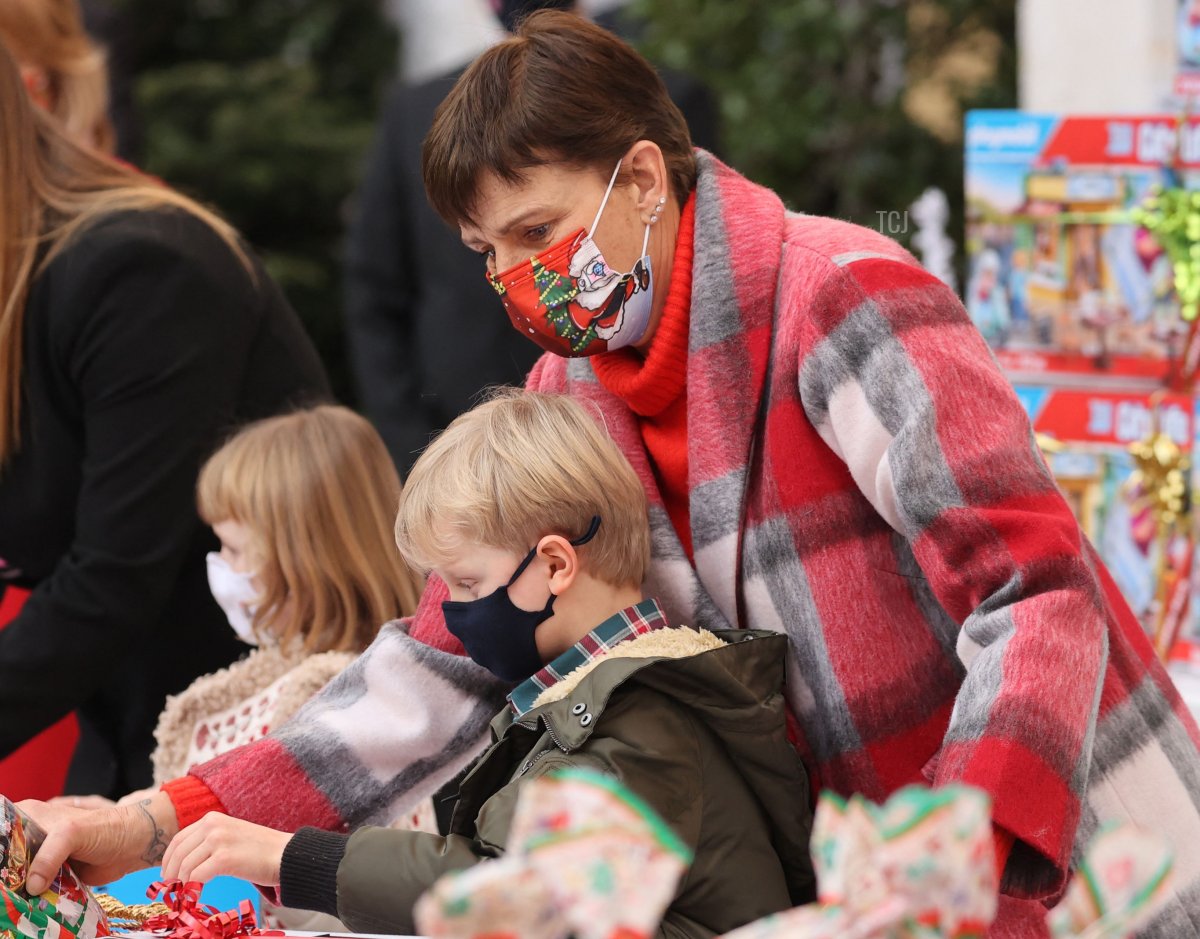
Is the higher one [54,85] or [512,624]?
[54,85]

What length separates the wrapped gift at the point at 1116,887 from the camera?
0.85 metres

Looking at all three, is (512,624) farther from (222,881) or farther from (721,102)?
(721,102)

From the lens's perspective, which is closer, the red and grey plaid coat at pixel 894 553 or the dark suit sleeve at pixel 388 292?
the red and grey plaid coat at pixel 894 553

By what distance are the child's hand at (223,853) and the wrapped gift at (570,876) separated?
0.74 meters

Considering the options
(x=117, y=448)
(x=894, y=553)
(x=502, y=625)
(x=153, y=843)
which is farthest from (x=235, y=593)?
(x=894, y=553)

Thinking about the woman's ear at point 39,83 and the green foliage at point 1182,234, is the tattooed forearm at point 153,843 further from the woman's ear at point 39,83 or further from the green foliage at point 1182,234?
the green foliage at point 1182,234

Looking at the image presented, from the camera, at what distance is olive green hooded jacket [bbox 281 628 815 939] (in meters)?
1.45

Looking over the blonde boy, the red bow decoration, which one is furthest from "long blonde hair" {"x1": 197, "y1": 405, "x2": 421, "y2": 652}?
the red bow decoration

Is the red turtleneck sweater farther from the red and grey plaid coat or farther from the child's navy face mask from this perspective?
the child's navy face mask

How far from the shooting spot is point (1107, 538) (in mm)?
2609

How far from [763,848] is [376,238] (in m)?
2.59

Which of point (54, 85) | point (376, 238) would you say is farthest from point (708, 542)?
point (376, 238)

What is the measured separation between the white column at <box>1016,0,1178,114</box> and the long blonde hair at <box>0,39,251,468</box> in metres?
2.04

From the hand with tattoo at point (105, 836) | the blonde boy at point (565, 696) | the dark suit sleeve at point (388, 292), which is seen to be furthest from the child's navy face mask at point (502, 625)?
the dark suit sleeve at point (388, 292)
